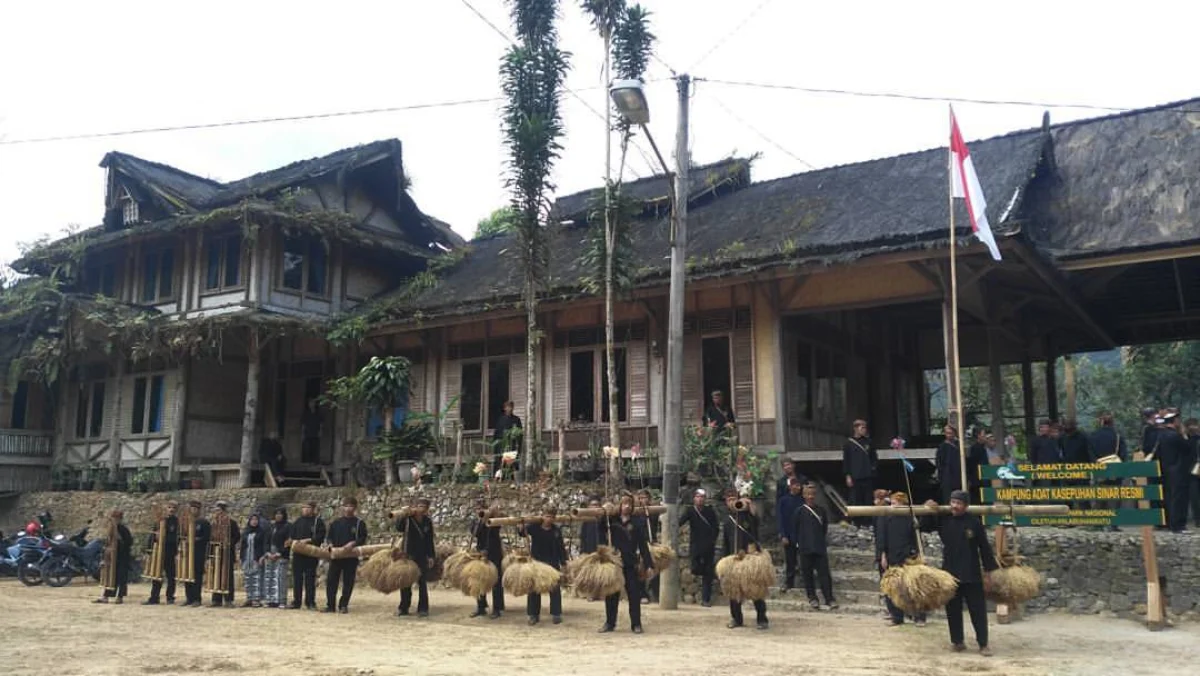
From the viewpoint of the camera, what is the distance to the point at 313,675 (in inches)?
307

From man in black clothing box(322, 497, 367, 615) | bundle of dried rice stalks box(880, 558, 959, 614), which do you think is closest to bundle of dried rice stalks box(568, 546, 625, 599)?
bundle of dried rice stalks box(880, 558, 959, 614)

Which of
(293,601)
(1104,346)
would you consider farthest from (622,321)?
(1104,346)

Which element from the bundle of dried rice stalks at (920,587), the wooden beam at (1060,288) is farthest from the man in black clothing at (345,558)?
the wooden beam at (1060,288)

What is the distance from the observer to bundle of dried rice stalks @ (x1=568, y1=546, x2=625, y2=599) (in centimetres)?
1047

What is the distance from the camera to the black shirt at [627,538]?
36.5ft

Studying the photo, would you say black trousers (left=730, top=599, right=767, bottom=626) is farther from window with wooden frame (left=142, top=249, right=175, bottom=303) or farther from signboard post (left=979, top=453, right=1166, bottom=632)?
window with wooden frame (left=142, top=249, right=175, bottom=303)

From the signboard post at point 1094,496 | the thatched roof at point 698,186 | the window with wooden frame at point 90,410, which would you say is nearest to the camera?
the signboard post at point 1094,496

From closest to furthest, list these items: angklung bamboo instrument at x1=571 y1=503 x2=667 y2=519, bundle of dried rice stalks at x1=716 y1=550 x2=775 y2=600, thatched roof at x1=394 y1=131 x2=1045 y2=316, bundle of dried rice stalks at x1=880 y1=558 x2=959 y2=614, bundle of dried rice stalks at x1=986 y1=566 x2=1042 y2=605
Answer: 1. bundle of dried rice stalks at x1=880 y1=558 x2=959 y2=614
2. bundle of dried rice stalks at x1=986 y1=566 x2=1042 y2=605
3. bundle of dried rice stalks at x1=716 y1=550 x2=775 y2=600
4. angklung bamboo instrument at x1=571 y1=503 x2=667 y2=519
5. thatched roof at x1=394 y1=131 x2=1045 y2=316

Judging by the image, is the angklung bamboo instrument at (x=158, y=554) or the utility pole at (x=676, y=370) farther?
the angklung bamboo instrument at (x=158, y=554)

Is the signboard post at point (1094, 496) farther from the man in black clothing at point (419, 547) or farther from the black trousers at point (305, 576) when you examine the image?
the black trousers at point (305, 576)

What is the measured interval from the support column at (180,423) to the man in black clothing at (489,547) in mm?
11389

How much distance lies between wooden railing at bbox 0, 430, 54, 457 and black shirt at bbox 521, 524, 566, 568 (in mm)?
17035

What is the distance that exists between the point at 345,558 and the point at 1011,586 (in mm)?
8347

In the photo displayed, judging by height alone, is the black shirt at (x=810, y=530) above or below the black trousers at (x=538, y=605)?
above
